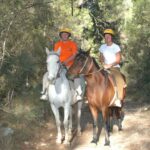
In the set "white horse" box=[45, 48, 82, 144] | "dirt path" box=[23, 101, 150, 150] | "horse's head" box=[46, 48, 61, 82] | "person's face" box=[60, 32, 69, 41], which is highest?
"person's face" box=[60, 32, 69, 41]

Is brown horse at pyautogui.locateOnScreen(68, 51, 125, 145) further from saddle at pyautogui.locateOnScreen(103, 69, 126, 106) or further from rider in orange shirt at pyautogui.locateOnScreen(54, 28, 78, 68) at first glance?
rider in orange shirt at pyautogui.locateOnScreen(54, 28, 78, 68)

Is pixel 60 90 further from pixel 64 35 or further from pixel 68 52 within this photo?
pixel 64 35

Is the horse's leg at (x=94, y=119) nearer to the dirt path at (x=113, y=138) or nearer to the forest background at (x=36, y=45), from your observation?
the dirt path at (x=113, y=138)

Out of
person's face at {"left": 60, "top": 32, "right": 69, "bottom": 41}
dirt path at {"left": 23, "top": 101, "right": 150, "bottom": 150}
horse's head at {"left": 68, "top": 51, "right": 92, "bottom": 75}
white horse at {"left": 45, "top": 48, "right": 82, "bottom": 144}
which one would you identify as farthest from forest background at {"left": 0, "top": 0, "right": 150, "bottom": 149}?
horse's head at {"left": 68, "top": 51, "right": 92, "bottom": 75}

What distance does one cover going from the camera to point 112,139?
34.0 feet

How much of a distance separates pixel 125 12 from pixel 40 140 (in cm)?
1412

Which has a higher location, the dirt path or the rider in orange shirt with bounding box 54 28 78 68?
the rider in orange shirt with bounding box 54 28 78 68

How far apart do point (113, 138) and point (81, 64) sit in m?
2.29

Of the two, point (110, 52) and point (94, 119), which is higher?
point (110, 52)

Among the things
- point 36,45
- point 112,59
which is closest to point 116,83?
point 112,59

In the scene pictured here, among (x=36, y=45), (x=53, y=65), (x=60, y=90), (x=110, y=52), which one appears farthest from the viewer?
(x=36, y=45)

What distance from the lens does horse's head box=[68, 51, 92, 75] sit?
30.7 feet

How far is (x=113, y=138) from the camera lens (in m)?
10.5

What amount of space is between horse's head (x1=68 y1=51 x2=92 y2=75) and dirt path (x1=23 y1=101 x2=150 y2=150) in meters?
1.86
